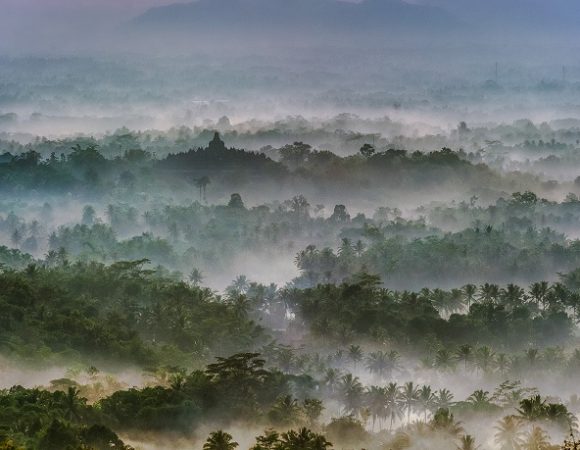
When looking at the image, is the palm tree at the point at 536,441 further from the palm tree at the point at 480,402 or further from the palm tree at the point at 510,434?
the palm tree at the point at 480,402

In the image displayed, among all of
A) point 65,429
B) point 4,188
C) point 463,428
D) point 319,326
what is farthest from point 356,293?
point 4,188

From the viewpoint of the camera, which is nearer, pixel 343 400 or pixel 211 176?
pixel 343 400

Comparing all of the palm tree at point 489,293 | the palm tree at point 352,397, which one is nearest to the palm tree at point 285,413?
the palm tree at point 352,397

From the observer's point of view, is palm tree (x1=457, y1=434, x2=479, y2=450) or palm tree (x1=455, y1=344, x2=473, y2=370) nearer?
palm tree (x1=457, y1=434, x2=479, y2=450)

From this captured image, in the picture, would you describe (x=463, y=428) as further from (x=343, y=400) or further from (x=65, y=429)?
(x=65, y=429)

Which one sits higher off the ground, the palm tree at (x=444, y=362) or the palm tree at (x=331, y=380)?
the palm tree at (x=331, y=380)

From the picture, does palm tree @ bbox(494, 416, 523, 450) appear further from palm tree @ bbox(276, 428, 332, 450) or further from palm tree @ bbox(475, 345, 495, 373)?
palm tree @ bbox(475, 345, 495, 373)

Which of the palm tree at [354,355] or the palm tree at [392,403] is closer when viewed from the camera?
the palm tree at [392,403]

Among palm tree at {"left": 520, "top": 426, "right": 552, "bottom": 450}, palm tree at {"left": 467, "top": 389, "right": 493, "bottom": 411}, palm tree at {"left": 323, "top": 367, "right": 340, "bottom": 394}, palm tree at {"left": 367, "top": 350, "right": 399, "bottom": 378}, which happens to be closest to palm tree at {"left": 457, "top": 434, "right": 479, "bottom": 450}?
palm tree at {"left": 520, "top": 426, "right": 552, "bottom": 450}
